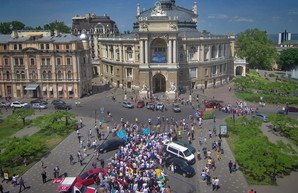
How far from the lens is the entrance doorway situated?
79.1m

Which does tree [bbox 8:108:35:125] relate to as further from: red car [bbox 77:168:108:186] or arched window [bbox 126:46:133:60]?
arched window [bbox 126:46:133:60]

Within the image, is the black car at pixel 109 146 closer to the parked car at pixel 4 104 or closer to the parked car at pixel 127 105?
the parked car at pixel 127 105

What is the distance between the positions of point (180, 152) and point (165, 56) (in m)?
41.5

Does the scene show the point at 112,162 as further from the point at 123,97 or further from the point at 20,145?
the point at 123,97

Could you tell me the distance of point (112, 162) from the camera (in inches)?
1447

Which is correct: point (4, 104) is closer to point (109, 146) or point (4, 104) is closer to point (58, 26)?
point (109, 146)

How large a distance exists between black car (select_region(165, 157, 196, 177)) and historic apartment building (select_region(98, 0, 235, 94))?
38388mm

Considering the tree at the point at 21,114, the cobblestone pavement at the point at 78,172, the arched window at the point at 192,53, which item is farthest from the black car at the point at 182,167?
the arched window at the point at 192,53

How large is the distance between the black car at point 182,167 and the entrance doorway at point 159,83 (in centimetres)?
4374

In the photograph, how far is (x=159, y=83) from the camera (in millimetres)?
80000

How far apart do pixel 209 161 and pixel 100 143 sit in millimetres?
17466

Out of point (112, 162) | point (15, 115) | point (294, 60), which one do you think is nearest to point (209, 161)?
point (112, 162)

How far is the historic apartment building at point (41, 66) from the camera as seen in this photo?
2803 inches

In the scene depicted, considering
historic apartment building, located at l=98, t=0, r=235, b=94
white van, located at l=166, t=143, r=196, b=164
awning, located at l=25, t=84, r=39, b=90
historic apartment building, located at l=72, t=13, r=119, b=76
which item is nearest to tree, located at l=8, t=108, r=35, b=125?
awning, located at l=25, t=84, r=39, b=90
